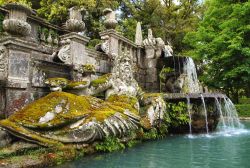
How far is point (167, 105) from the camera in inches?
351

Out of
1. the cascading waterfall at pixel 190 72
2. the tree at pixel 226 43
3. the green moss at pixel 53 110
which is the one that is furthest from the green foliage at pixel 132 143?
the tree at pixel 226 43

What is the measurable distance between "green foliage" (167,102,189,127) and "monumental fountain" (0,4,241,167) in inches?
1.2

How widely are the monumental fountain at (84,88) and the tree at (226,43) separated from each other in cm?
791

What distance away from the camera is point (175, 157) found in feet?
18.2

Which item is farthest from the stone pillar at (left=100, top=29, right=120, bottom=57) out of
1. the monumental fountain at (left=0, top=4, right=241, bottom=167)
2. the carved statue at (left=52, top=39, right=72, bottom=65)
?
the carved statue at (left=52, top=39, right=72, bottom=65)

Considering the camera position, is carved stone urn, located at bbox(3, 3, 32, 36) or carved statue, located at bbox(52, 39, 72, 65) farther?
carved statue, located at bbox(52, 39, 72, 65)

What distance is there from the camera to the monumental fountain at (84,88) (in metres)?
5.14

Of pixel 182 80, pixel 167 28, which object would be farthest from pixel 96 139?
pixel 167 28

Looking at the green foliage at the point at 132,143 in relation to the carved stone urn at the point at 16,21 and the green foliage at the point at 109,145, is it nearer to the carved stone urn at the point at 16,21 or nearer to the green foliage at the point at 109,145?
the green foliage at the point at 109,145

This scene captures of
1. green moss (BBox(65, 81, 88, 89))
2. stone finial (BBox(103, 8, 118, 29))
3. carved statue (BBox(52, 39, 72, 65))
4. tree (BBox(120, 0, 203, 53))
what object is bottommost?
green moss (BBox(65, 81, 88, 89))

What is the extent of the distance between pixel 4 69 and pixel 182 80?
24.0 feet

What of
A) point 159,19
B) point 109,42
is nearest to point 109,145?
point 109,42

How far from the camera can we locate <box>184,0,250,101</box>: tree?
18375 millimetres

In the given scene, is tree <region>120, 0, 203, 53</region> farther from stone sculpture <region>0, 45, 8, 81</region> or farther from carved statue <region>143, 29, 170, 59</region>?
stone sculpture <region>0, 45, 8, 81</region>
